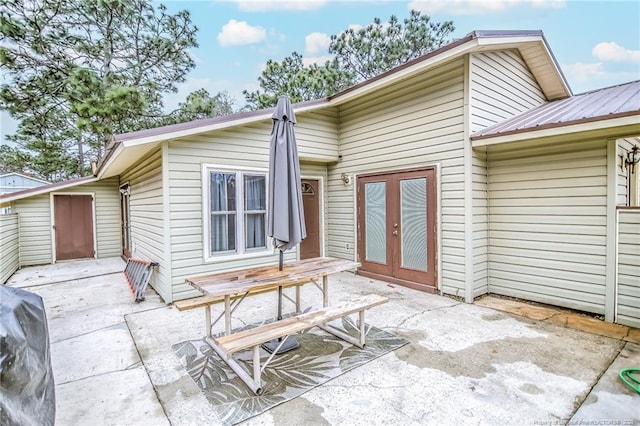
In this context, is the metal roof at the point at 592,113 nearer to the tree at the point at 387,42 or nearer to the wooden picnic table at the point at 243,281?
the wooden picnic table at the point at 243,281

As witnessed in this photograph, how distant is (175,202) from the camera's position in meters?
4.85

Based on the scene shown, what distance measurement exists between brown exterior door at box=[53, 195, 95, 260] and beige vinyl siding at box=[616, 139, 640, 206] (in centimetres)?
1208

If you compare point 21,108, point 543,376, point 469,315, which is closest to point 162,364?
point 543,376

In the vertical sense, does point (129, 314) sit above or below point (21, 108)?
below

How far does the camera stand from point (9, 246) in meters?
7.11

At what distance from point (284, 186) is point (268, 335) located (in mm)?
1432

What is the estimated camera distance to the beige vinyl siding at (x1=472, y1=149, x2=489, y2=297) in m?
4.78

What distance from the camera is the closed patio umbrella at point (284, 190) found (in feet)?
10.3

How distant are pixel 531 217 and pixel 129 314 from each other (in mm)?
6142

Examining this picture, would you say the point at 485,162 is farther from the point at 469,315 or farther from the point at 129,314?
the point at 129,314

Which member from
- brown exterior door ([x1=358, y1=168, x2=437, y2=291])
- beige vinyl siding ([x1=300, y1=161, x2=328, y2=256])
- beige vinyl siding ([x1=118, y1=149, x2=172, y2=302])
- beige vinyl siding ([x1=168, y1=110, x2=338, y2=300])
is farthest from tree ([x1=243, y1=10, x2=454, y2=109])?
brown exterior door ([x1=358, y1=168, x2=437, y2=291])

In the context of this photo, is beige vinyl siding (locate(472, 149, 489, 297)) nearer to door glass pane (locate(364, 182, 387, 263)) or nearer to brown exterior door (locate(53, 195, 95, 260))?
door glass pane (locate(364, 182, 387, 263))

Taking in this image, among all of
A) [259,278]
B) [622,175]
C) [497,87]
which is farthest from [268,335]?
[497,87]

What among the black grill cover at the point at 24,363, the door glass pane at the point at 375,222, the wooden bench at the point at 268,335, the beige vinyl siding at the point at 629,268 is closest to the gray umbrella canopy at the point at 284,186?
the wooden bench at the point at 268,335
